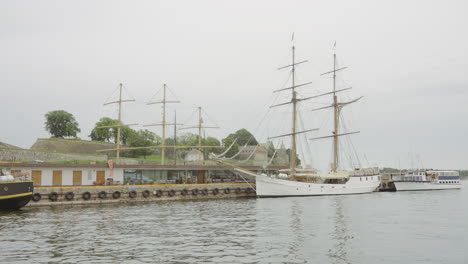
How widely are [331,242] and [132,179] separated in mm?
38973

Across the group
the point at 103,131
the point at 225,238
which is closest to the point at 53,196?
the point at 225,238

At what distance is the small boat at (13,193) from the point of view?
3903 cm

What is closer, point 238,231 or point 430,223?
point 238,231

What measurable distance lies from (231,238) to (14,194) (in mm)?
25992

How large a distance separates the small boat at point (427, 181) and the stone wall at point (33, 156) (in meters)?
68.4

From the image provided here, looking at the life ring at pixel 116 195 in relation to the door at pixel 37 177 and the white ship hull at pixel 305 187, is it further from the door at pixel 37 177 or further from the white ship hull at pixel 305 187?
the white ship hull at pixel 305 187

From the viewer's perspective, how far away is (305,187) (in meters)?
66.8

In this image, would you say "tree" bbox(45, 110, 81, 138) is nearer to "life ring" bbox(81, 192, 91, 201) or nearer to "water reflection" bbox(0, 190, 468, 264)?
"life ring" bbox(81, 192, 91, 201)

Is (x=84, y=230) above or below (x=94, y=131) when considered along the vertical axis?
below

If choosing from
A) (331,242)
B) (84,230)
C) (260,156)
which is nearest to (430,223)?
(331,242)

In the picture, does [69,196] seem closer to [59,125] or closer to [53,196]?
[53,196]

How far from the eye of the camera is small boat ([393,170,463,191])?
89438mm

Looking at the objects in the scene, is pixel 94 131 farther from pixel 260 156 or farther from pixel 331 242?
pixel 331 242

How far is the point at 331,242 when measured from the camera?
2405 centimetres
